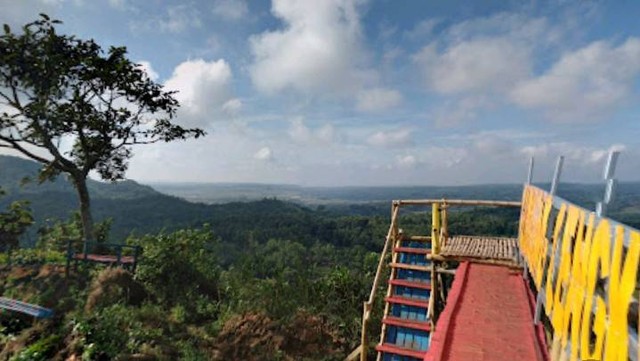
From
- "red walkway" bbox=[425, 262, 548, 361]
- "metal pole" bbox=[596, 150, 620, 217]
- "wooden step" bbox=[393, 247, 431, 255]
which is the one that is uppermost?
"metal pole" bbox=[596, 150, 620, 217]

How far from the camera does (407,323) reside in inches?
334

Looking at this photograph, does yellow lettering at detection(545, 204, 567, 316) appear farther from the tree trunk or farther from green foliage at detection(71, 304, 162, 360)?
the tree trunk

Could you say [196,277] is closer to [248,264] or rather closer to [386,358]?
[248,264]

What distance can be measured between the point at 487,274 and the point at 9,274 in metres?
14.4

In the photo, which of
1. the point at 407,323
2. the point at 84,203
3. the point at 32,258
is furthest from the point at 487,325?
A: the point at 32,258

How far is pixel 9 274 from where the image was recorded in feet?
44.5

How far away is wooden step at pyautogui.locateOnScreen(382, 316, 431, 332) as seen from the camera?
8375mm

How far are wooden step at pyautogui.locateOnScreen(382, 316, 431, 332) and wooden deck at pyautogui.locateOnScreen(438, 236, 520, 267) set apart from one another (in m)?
1.47

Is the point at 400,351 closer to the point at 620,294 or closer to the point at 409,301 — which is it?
the point at 409,301

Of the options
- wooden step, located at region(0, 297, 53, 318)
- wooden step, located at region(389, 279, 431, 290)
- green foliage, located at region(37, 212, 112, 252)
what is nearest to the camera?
wooden step, located at region(389, 279, 431, 290)

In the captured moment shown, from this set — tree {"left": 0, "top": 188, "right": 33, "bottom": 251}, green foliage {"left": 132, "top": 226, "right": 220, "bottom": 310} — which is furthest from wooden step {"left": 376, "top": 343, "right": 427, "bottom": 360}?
tree {"left": 0, "top": 188, "right": 33, "bottom": 251}

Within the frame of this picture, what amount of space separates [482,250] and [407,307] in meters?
2.05

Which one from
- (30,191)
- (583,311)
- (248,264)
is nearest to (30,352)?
(248,264)

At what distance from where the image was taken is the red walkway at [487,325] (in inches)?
165
